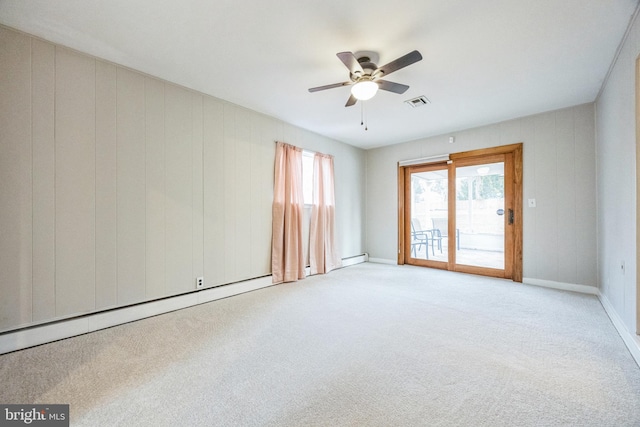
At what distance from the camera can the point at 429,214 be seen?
210 inches

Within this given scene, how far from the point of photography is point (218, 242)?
3.48 m

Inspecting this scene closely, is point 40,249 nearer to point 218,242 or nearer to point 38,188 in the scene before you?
point 38,188

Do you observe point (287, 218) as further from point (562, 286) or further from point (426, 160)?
point (562, 286)

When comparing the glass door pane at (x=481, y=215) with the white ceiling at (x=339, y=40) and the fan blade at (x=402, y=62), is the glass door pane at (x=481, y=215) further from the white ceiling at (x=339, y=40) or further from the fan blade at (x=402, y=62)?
the fan blade at (x=402, y=62)

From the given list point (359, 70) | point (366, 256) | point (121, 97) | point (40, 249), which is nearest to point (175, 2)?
point (121, 97)

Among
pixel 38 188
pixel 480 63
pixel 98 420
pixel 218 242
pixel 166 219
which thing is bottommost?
pixel 98 420

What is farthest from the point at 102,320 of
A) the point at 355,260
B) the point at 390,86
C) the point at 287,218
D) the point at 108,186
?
the point at 355,260

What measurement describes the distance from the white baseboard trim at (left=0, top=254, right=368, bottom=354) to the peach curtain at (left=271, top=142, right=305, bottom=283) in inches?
26.5

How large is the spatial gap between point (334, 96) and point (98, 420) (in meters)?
3.55

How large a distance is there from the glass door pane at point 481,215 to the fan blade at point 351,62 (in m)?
3.31

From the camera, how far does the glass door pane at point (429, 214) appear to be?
5129 mm

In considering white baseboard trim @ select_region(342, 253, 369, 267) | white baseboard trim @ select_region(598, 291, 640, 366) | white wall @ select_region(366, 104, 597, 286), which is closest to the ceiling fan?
Result: white baseboard trim @ select_region(598, 291, 640, 366)

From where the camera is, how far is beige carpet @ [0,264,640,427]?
1409 millimetres

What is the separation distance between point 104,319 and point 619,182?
5.04m
